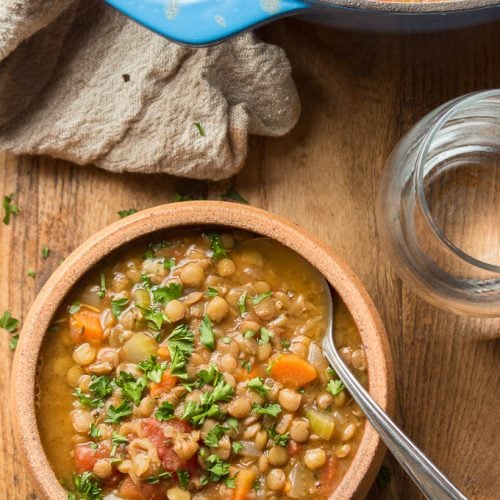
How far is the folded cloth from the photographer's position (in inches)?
105

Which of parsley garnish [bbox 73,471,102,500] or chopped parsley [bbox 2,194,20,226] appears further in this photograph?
chopped parsley [bbox 2,194,20,226]

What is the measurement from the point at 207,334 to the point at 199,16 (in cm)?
84

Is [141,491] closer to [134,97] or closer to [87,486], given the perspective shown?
[87,486]

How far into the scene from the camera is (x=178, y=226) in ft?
8.20

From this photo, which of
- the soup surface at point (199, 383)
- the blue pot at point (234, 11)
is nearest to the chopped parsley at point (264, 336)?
the soup surface at point (199, 383)

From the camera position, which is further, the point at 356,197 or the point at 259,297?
the point at 356,197

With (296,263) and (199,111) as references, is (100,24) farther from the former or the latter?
(296,263)

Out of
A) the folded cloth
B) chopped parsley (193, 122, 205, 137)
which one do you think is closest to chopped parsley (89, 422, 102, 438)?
the folded cloth

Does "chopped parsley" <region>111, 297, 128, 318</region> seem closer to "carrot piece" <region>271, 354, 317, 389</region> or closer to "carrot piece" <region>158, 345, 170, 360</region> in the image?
"carrot piece" <region>158, 345, 170, 360</region>

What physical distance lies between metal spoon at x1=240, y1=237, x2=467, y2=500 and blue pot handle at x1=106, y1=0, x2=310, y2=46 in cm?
61

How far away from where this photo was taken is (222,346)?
248 cm

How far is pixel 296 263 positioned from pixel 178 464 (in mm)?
634

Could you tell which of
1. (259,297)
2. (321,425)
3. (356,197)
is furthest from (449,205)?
(321,425)

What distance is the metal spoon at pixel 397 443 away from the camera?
225cm
